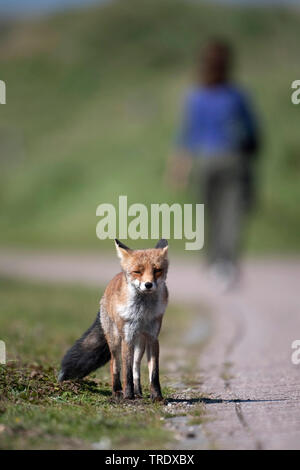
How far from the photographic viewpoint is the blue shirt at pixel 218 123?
43.8ft

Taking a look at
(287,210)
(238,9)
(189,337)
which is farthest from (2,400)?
(238,9)

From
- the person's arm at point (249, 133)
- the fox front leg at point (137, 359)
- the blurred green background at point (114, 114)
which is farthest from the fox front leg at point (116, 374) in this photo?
the blurred green background at point (114, 114)

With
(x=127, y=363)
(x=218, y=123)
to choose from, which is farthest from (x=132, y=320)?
(x=218, y=123)

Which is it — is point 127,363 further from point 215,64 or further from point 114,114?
point 114,114

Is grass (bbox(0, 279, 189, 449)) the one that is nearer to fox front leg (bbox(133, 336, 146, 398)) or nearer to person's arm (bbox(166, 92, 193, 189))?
fox front leg (bbox(133, 336, 146, 398))

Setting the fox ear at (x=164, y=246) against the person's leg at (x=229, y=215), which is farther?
the person's leg at (x=229, y=215)

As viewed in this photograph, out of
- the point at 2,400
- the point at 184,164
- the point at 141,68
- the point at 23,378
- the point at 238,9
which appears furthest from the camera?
the point at 238,9

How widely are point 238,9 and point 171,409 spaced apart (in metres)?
90.8

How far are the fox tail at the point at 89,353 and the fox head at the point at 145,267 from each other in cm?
67

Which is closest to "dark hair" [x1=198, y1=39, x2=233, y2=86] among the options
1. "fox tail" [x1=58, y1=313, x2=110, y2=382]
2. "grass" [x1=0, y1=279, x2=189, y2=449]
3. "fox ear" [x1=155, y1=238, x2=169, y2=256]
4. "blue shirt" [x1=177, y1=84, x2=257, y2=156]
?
"blue shirt" [x1=177, y1=84, x2=257, y2=156]

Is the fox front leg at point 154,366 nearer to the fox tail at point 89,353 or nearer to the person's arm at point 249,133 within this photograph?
the fox tail at point 89,353

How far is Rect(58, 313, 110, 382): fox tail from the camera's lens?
6059mm
